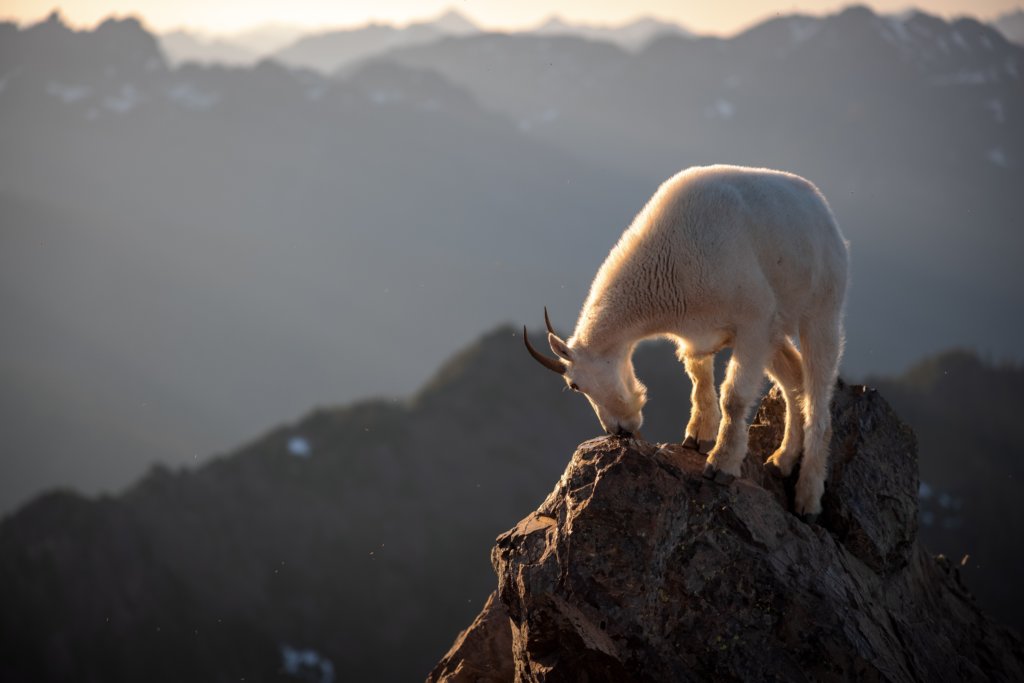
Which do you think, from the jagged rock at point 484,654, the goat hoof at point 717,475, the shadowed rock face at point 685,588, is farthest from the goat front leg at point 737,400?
the jagged rock at point 484,654

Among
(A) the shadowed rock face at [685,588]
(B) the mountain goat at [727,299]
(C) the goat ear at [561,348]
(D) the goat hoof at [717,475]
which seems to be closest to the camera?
(A) the shadowed rock face at [685,588]

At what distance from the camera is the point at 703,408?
980 centimetres

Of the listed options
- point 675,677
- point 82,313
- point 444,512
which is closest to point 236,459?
point 444,512

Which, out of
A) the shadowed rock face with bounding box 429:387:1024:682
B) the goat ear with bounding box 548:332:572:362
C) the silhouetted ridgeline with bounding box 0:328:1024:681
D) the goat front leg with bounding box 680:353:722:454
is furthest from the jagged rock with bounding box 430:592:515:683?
the silhouetted ridgeline with bounding box 0:328:1024:681

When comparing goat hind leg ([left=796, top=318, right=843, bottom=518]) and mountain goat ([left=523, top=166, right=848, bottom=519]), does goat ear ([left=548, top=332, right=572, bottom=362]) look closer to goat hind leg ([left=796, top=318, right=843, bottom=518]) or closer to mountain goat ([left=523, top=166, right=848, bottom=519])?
mountain goat ([left=523, top=166, right=848, bottom=519])

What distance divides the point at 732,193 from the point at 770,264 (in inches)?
31.9

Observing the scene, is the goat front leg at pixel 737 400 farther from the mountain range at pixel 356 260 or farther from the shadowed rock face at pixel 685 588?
the mountain range at pixel 356 260

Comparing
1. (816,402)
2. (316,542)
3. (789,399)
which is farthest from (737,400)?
(316,542)

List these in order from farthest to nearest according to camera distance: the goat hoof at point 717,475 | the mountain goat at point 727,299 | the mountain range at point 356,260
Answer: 1. the mountain range at point 356,260
2. the goat hoof at point 717,475
3. the mountain goat at point 727,299

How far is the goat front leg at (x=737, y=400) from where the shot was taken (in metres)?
8.51

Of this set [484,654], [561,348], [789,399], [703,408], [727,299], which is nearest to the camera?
[727,299]

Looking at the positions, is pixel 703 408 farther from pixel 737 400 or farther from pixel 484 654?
pixel 484 654

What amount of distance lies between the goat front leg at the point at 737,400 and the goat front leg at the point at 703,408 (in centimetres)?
97

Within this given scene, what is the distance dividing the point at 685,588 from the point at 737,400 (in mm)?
1944
